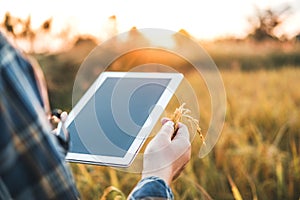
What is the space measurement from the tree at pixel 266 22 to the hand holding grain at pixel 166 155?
10.8ft

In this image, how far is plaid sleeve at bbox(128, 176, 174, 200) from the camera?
2.43 ft

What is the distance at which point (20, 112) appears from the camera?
56 cm

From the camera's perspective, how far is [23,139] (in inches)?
22.4

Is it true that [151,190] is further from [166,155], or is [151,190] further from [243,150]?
[243,150]

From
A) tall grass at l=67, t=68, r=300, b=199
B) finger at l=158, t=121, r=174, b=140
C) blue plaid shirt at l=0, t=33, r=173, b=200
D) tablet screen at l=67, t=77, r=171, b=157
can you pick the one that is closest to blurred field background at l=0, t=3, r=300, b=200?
tall grass at l=67, t=68, r=300, b=199

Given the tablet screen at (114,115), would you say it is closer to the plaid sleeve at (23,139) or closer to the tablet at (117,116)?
the tablet at (117,116)

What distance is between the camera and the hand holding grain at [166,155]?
2.66 feet

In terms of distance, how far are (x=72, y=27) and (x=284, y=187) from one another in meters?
2.29

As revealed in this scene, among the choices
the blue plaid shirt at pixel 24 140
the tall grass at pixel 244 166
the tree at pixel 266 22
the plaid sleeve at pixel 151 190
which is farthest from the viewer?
the tree at pixel 266 22

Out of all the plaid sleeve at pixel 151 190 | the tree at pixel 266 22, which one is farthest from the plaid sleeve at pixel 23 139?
the tree at pixel 266 22

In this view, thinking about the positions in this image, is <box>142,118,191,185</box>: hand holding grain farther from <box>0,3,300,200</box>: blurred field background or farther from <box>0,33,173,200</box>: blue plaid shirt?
<box>0,3,300,200</box>: blurred field background

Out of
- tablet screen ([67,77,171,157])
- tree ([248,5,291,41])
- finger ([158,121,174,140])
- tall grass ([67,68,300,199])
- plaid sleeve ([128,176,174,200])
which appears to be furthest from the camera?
tree ([248,5,291,41])

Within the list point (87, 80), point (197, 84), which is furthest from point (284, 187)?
point (87, 80)

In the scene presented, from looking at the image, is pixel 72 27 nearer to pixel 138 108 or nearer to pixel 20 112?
pixel 138 108
